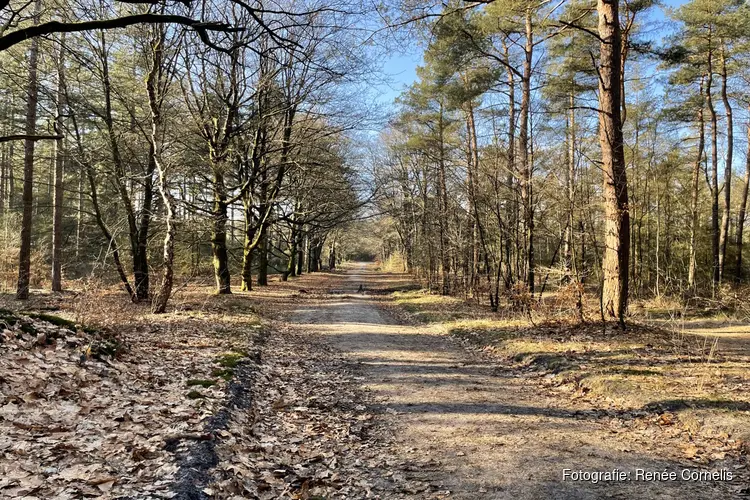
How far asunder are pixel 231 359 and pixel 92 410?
2.77 metres

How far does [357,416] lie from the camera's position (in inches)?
212

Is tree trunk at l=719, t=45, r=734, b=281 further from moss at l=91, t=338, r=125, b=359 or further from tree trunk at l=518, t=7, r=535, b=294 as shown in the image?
moss at l=91, t=338, r=125, b=359

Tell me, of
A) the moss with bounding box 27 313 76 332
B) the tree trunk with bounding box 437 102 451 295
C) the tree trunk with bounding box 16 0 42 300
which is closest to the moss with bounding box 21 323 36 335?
the moss with bounding box 27 313 76 332

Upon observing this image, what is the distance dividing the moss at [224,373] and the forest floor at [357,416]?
3 cm

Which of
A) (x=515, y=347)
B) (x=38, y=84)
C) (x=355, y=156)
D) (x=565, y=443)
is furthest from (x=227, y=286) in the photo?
(x=565, y=443)

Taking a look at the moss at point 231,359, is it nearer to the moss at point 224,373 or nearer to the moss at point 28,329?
the moss at point 224,373

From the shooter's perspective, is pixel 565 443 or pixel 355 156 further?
pixel 355 156

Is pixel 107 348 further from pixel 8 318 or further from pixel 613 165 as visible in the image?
pixel 613 165

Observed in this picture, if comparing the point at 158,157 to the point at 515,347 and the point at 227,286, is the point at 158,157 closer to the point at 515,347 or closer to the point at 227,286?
the point at 227,286

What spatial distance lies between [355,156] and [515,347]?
18.6 metres

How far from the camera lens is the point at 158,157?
37.8 feet

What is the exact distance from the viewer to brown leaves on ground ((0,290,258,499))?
3.09 m

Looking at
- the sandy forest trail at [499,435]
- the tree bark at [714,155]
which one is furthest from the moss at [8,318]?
the tree bark at [714,155]

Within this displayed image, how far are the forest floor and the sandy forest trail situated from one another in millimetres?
22
